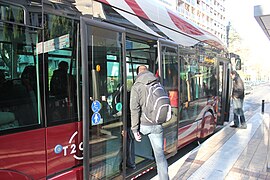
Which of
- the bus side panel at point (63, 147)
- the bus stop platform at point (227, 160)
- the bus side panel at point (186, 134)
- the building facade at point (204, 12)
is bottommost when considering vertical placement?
the bus stop platform at point (227, 160)

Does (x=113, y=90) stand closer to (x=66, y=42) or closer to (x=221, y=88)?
(x=66, y=42)

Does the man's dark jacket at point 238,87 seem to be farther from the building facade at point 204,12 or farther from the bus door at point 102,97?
the building facade at point 204,12

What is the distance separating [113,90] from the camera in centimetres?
352

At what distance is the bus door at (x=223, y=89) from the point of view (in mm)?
8148

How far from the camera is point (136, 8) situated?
13.5 feet

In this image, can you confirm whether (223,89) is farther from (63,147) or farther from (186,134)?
(63,147)

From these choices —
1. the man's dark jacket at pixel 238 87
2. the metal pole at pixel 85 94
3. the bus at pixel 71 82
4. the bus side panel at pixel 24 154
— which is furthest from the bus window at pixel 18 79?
the man's dark jacket at pixel 238 87

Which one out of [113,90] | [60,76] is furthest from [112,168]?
[60,76]

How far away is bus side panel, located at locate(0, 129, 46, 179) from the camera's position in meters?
2.28

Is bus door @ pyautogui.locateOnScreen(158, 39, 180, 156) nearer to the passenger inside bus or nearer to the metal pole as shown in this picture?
the metal pole

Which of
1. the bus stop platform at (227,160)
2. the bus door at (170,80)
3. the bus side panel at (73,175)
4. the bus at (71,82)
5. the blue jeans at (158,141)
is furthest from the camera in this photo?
the bus door at (170,80)

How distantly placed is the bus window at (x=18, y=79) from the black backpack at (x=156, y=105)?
1486mm

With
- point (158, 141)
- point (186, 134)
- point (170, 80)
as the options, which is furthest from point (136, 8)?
point (186, 134)

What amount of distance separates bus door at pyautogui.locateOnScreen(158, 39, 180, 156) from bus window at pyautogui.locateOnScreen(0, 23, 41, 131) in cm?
258
